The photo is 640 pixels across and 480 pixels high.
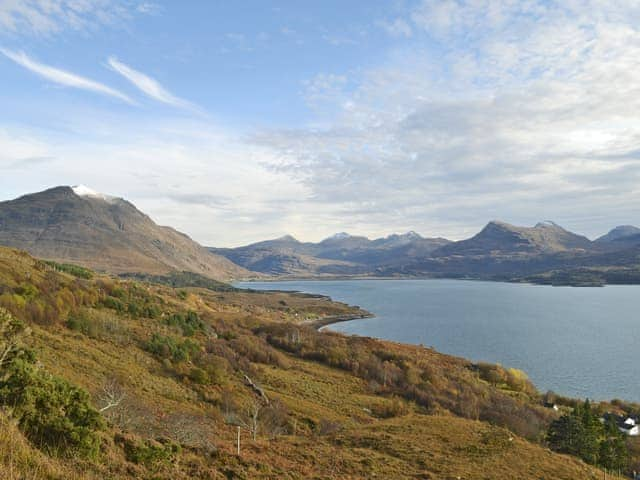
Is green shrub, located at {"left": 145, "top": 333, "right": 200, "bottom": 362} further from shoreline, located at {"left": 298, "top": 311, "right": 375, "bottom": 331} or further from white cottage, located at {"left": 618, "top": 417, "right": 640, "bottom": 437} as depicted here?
shoreline, located at {"left": 298, "top": 311, "right": 375, "bottom": 331}

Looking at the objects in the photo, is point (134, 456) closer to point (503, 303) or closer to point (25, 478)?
point (25, 478)

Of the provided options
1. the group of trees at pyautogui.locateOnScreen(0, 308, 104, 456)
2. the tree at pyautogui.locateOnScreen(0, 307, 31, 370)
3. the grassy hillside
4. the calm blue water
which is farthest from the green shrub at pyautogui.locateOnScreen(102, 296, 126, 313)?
the calm blue water

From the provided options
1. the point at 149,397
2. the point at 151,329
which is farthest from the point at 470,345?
the point at 149,397

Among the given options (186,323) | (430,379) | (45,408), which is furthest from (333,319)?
(45,408)

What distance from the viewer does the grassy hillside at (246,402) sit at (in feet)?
39.9

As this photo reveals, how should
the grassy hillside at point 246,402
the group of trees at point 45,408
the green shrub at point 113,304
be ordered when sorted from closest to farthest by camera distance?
1. the group of trees at point 45,408
2. the grassy hillside at point 246,402
3. the green shrub at point 113,304

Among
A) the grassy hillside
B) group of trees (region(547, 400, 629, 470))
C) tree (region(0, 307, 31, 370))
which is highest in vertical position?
tree (region(0, 307, 31, 370))

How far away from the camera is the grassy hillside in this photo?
12.2 m

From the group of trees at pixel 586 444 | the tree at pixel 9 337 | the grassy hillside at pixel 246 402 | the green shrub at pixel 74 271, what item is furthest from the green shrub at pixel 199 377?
the green shrub at pixel 74 271

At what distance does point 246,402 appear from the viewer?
3103cm

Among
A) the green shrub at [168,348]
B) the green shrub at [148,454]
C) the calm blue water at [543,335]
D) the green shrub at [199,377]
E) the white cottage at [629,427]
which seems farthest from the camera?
the calm blue water at [543,335]

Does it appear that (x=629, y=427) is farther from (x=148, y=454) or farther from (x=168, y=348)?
(x=148, y=454)

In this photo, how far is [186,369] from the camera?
34031mm

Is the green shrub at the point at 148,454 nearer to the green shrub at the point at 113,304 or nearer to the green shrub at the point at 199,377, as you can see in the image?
the green shrub at the point at 199,377
